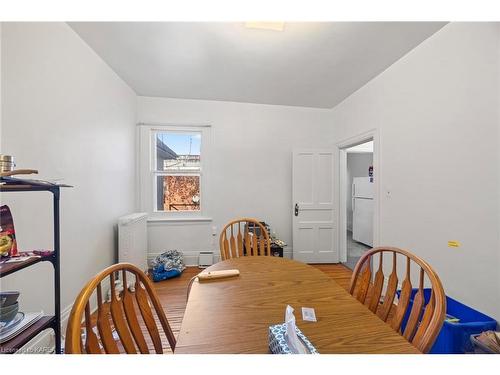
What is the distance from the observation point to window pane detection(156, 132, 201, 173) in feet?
11.1

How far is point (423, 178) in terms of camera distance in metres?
1.93

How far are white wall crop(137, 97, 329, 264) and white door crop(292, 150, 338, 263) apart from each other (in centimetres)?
19

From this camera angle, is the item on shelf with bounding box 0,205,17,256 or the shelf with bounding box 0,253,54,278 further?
the item on shelf with bounding box 0,205,17,256

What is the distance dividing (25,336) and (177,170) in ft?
8.61

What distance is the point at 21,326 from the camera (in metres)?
0.98

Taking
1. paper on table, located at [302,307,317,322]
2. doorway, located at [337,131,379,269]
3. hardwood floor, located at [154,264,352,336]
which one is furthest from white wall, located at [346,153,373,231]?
paper on table, located at [302,307,317,322]

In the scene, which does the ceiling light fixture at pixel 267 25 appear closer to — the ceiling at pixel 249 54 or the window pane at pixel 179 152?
the ceiling at pixel 249 54

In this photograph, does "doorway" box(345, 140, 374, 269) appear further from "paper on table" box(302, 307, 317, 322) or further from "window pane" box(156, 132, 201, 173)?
"paper on table" box(302, 307, 317, 322)

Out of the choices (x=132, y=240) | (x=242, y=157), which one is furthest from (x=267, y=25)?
(x=132, y=240)

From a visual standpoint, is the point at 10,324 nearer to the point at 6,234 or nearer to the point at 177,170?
the point at 6,234

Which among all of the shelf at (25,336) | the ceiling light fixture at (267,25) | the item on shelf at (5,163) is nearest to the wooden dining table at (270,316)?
the shelf at (25,336)

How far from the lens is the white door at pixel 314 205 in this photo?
340 cm
